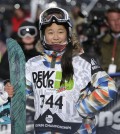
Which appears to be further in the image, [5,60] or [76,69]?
[5,60]

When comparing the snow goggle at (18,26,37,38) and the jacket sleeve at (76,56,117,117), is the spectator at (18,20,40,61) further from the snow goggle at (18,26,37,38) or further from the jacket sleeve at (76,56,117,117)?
the jacket sleeve at (76,56,117,117)

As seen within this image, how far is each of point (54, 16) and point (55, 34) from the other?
0.52ft

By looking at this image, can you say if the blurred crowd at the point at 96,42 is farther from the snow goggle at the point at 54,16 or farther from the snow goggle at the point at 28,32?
the snow goggle at the point at 54,16

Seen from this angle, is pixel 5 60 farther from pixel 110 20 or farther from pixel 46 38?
pixel 46 38

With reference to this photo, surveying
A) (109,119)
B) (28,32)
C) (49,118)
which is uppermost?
(28,32)

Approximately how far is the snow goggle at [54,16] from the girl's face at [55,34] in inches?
1.9

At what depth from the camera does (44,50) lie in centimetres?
440

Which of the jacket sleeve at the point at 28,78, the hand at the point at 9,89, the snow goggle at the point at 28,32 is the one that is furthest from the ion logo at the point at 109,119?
the snow goggle at the point at 28,32

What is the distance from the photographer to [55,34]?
4320mm

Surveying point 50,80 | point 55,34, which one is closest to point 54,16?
point 55,34

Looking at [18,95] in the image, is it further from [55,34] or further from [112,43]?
[112,43]

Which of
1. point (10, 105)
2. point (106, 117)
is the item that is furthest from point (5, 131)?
point (10, 105)

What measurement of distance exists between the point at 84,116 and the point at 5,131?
81.9 inches

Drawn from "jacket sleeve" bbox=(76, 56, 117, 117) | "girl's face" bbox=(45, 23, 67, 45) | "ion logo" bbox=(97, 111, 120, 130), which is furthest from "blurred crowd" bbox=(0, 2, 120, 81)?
"jacket sleeve" bbox=(76, 56, 117, 117)
